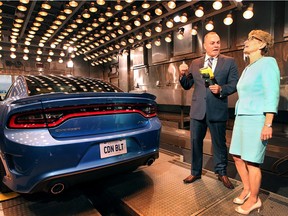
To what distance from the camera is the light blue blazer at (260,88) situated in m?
1.39

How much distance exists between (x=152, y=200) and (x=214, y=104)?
112cm

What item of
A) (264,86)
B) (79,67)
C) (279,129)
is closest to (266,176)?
(264,86)

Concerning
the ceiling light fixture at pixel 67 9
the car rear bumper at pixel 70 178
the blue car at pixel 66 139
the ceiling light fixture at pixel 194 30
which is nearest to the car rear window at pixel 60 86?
the blue car at pixel 66 139

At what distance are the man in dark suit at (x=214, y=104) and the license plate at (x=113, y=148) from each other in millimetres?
880

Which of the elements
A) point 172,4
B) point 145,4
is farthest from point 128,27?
point 172,4

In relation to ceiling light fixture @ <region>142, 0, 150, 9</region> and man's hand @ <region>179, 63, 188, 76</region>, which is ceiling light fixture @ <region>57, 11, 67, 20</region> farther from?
man's hand @ <region>179, 63, 188, 76</region>

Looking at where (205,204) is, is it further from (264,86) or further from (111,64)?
(111,64)

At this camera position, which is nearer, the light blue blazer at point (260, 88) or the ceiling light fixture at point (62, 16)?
the light blue blazer at point (260, 88)

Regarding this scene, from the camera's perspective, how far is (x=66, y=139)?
4.43 ft

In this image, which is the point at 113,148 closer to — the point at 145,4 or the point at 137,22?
the point at 145,4

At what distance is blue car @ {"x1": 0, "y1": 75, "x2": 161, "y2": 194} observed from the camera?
1279mm

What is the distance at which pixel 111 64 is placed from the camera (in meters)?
9.92

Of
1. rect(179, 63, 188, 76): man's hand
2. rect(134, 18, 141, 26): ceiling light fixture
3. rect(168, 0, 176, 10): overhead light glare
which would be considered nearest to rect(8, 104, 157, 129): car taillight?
rect(179, 63, 188, 76): man's hand

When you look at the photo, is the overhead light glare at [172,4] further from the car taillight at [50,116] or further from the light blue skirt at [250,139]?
→ the car taillight at [50,116]
